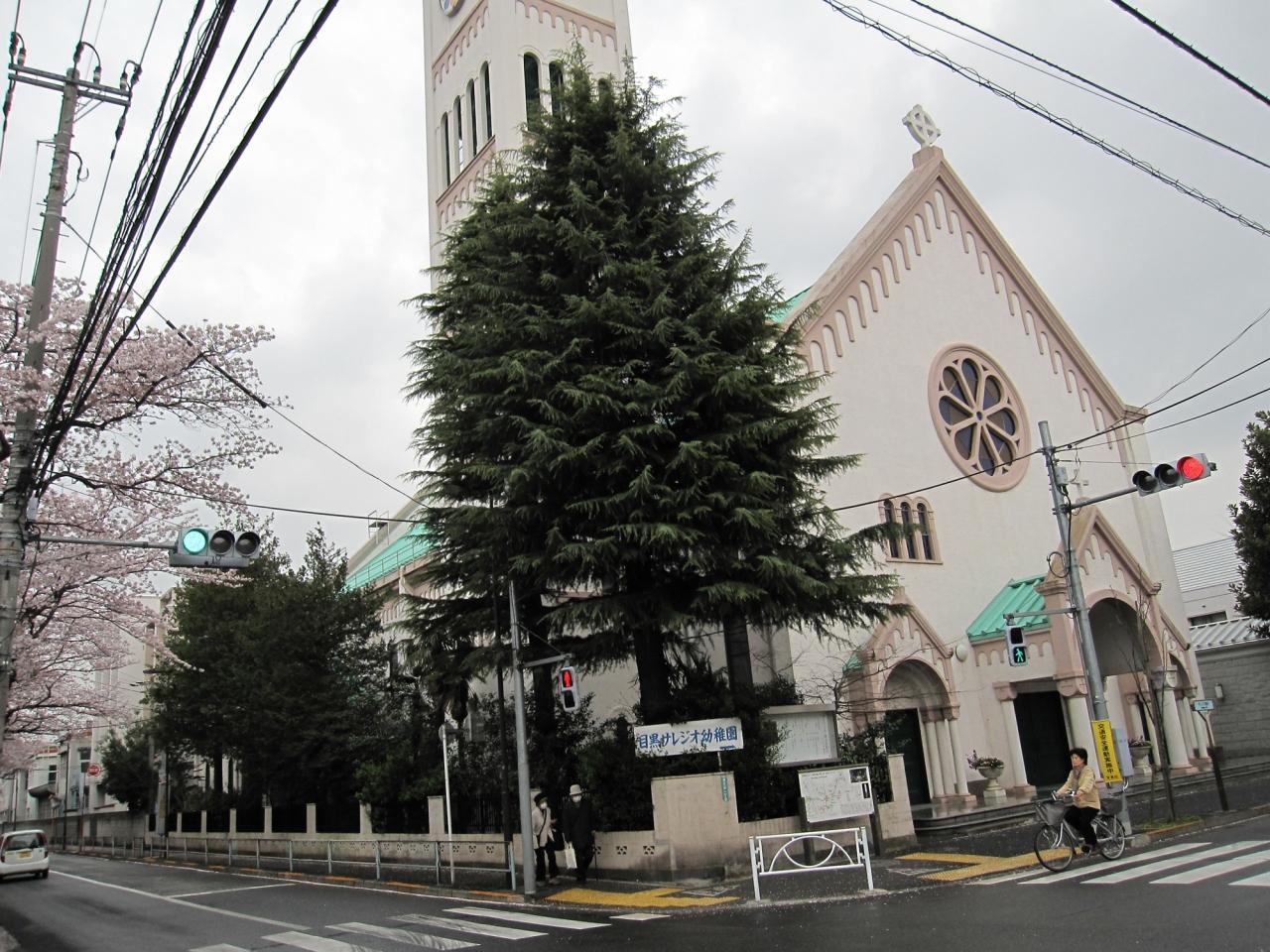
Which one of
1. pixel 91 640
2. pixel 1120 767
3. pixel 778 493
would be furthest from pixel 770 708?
pixel 91 640

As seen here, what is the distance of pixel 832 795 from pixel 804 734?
4.81ft

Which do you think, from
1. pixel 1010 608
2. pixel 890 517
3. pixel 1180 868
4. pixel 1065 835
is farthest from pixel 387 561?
pixel 1180 868

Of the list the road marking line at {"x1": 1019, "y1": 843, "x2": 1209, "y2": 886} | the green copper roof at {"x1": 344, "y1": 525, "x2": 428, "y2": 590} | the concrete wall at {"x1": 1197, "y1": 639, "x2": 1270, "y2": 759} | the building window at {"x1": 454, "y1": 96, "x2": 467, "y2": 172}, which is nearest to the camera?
the road marking line at {"x1": 1019, "y1": 843, "x2": 1209, "y2": 886}

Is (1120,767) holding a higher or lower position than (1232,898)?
higher

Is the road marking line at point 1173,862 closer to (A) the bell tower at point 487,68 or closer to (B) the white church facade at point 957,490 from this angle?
(B) the white church facade at point 957,490

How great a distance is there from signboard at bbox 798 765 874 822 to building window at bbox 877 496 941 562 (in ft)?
28.6

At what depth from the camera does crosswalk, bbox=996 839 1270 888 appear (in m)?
11.6

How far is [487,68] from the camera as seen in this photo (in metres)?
34.1

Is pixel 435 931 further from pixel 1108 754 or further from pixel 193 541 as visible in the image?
pixel 1108 754

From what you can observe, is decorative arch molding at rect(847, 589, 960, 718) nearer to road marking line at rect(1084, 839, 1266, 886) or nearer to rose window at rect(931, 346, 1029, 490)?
rose window at rect(931, 346, 1029, 490)

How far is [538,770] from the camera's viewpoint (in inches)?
768

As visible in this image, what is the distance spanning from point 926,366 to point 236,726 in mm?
22383

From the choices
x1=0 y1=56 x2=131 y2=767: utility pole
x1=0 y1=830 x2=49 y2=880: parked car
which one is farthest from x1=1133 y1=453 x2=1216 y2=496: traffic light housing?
x1=0 y1=830 x2=49 y2=880: parked car

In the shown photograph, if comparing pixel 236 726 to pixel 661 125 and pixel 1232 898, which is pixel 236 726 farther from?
pixel 1232 898
